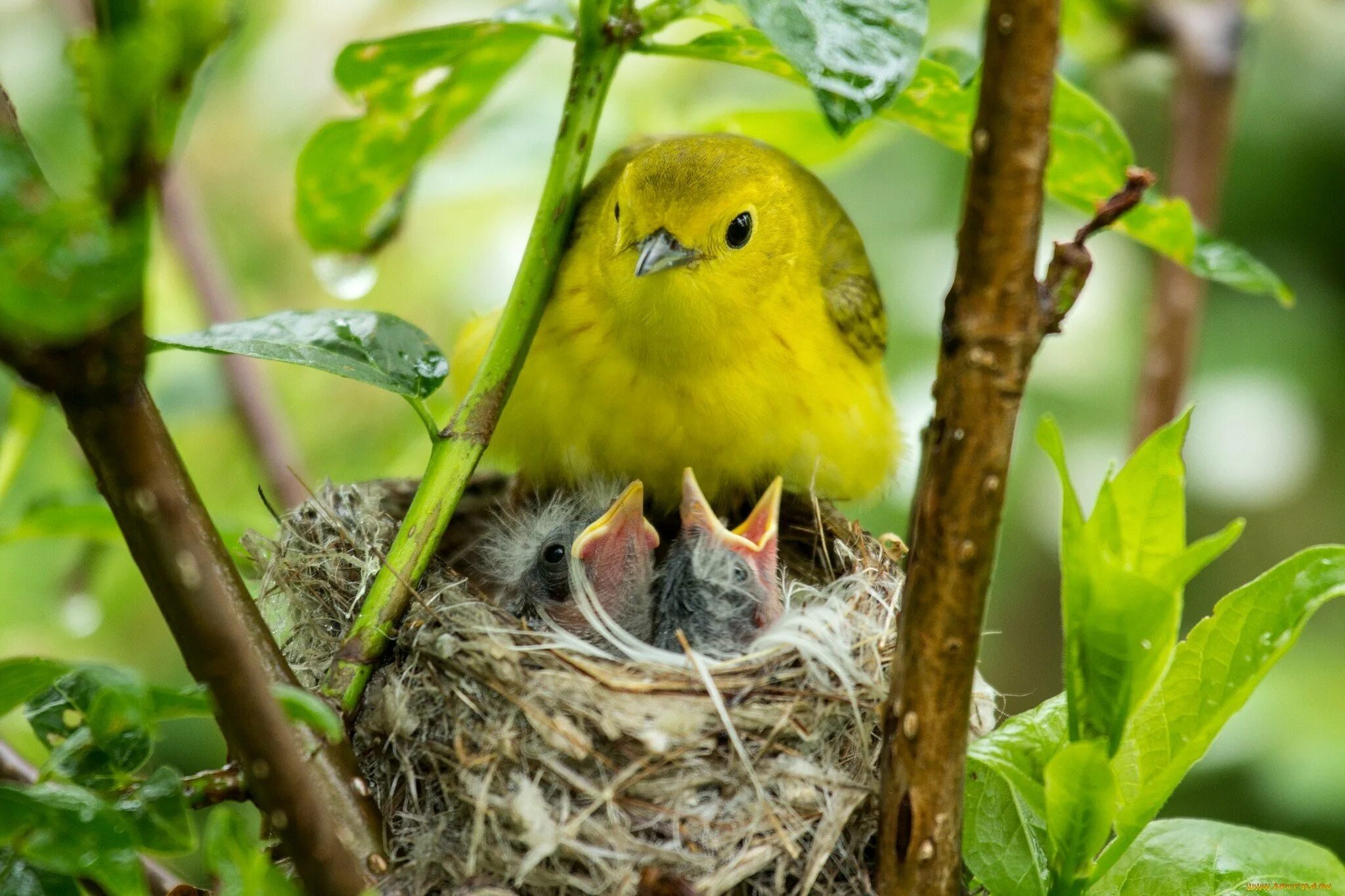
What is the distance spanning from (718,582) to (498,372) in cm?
115

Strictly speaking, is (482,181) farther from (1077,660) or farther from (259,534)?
(1077,660)

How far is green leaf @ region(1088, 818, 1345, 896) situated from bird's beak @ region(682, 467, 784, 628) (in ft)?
3.94

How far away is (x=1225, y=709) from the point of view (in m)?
1.88

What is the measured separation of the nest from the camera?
2.20 meters

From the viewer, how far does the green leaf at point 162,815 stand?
1.63 meters

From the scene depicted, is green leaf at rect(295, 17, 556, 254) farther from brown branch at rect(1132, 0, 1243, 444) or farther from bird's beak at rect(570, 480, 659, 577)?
brown branch at rect(1132, 0, 1243, 444)

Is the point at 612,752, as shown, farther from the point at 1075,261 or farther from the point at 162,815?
the point at 1075,261

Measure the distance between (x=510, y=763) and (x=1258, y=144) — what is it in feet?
16.9

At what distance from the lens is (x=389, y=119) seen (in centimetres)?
268

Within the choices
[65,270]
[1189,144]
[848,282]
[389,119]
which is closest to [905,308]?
[848,282]

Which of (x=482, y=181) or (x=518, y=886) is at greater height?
(x=482, y=181)

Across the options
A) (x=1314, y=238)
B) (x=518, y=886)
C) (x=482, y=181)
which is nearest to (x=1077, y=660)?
(x=518, y=886)

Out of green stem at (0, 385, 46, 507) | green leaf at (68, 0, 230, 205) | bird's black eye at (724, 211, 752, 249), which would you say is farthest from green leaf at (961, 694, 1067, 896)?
green stem at (0, 385, 46, 507)

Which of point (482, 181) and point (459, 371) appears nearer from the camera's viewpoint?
point (459, 371)
